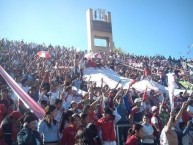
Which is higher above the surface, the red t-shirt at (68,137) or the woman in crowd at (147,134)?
the red t-shirt at (68,137)

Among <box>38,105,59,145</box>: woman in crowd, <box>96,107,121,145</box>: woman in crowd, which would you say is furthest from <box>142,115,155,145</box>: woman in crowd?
<box>38,105,59,145</box>: woman in crowd

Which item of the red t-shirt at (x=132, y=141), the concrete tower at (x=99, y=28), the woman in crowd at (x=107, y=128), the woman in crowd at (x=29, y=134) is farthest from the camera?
the concrete tower at (x=99, y=28)

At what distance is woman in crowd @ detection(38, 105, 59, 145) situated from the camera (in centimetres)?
729

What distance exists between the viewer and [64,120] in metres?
7.86

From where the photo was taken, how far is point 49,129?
730 centimetres

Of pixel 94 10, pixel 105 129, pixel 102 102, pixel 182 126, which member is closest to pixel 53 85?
pixel 102 102

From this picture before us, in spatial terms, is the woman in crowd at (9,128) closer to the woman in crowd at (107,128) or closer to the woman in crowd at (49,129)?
the woman in crowd at (49,129)

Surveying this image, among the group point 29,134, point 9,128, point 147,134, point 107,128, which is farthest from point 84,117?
point 147,134

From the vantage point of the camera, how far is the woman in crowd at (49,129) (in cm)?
729

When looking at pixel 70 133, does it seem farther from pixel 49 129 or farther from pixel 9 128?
pixel 9 128

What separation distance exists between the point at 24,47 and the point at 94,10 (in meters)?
21.0

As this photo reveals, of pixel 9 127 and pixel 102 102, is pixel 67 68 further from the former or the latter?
pixel 9 127

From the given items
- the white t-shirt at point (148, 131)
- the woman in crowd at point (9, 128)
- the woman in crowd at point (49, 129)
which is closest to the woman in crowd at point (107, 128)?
the white t-shirt at point (148, 131)

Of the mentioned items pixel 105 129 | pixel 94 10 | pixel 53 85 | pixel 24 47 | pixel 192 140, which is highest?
pixel 94 10
